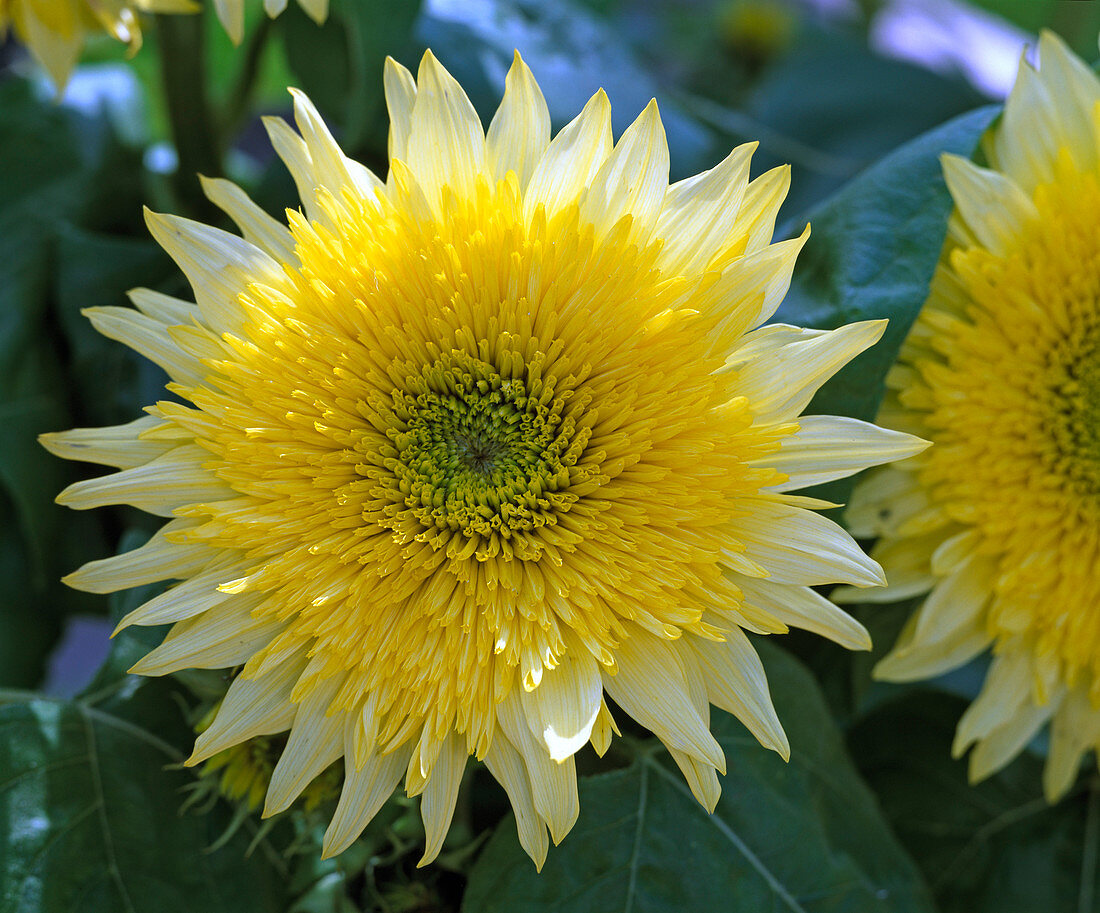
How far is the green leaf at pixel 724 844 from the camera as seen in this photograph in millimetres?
441

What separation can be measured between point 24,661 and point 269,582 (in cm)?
39

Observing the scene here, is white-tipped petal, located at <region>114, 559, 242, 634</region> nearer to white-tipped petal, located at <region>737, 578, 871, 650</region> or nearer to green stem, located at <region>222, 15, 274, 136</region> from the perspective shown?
white-tipped petal, located at <region>737, 578, 871, 650</region>

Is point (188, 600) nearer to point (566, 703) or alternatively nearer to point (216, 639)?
point (216, 639)

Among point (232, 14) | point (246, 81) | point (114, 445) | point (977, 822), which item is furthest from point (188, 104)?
point (977, 822)

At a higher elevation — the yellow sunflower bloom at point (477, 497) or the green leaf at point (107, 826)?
the yellow sunflower bloom at point (477, 497)

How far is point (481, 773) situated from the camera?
0.53 metres

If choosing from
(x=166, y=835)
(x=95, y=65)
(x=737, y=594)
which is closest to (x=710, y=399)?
(x=737, y=594)

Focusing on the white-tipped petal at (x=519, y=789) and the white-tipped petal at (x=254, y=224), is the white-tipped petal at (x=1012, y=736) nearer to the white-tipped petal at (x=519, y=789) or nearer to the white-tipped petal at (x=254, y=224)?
the white-tipped petal at (x=519, y=789)

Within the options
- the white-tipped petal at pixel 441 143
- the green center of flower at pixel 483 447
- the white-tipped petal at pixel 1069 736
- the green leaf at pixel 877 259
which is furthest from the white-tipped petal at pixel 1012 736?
the white-tipped petal at pixel 441 143

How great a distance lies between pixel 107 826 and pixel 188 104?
0.48 metres

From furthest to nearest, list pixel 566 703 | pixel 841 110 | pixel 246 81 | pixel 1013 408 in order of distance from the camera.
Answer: pixel 841 110
pixel 246 81
pixel 1013 408
pixel 566 703

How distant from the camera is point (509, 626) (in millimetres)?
373

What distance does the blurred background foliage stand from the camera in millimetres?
450

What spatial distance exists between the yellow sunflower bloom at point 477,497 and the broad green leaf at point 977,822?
0.29 metres
